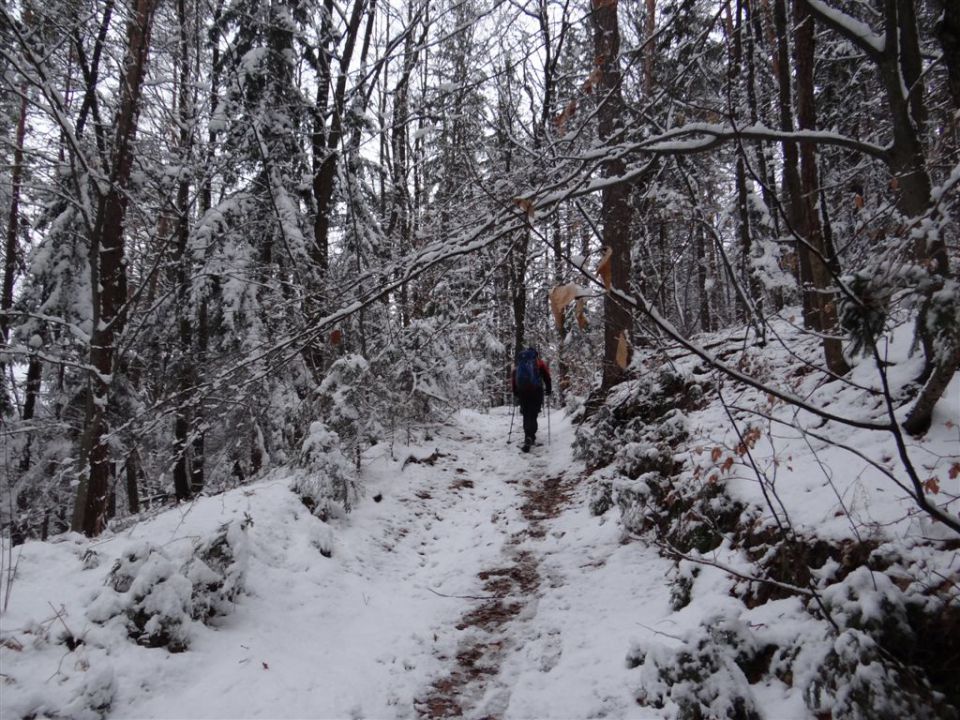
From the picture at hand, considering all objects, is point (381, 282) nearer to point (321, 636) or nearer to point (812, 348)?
point (321, 636)

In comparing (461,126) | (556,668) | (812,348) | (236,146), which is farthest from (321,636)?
(236,146)

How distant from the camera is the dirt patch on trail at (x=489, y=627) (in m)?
3.59

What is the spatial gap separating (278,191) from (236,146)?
1.70 metres

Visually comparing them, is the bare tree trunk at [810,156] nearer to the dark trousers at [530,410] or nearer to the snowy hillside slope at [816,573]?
the snowy hillside slope at [816,573]

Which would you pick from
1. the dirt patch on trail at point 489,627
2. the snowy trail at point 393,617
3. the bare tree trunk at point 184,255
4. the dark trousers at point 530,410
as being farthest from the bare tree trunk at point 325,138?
the dark trousers at point 530,410

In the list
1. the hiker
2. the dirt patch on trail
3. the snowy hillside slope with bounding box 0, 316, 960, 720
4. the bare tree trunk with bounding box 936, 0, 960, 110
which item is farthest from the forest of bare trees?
the dirt patch on trail

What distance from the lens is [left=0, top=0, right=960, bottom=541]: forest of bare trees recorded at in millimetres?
2471

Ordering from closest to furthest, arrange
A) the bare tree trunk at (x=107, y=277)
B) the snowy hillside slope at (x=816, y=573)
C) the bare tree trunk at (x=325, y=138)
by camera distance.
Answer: the snowy hillside slope at (x=816, y=573)
the bare tree trunk at (x=107, y=277)
the bare tree trunk at (x=325, y=138)

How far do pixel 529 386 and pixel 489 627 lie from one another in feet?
20.7

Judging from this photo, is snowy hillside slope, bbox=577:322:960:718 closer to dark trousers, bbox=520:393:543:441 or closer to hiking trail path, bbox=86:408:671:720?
hiking trail path, bbox=86:408:671:720

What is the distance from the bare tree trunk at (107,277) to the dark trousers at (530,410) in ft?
22.7

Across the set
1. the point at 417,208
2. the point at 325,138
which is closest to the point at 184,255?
the point at 325,138

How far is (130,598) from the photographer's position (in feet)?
11.6

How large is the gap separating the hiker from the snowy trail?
142 inches
